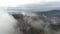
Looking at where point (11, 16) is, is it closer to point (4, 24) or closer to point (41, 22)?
point (4, 24)

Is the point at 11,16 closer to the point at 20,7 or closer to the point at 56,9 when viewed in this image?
the point at 20,7

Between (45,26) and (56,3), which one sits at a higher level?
(56,3)

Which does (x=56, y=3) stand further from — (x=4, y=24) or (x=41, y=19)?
(x=4, y=24)

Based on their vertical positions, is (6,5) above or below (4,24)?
above

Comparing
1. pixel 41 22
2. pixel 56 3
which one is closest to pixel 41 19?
pixel 41 22

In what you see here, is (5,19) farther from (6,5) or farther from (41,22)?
(41,22)

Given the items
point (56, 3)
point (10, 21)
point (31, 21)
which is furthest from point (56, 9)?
point (10, 21)
